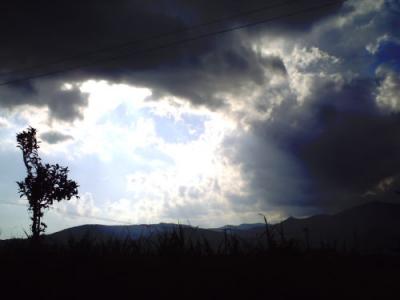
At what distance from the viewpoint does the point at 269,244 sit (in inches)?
209

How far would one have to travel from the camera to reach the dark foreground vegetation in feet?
10.4

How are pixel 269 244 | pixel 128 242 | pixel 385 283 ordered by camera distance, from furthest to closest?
1. pixel 128 242
2. pixel 269 244
3. pixel 385 283

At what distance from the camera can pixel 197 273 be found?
370cm

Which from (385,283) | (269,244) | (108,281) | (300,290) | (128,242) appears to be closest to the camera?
(300,290)

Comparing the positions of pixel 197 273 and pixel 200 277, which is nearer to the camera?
pixel 200 277

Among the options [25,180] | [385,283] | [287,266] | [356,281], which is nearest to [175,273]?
[287,266]

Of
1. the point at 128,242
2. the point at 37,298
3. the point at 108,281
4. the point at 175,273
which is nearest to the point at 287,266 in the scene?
the point at 175,273

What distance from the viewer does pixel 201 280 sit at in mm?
3406

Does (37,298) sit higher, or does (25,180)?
(25,180)

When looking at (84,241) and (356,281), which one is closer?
(356,281)

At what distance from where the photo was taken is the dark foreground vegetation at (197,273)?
316 cm

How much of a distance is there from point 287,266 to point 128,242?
9.50 ft

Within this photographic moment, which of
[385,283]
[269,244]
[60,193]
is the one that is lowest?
[385,283]

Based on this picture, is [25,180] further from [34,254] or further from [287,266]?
[287,266]
